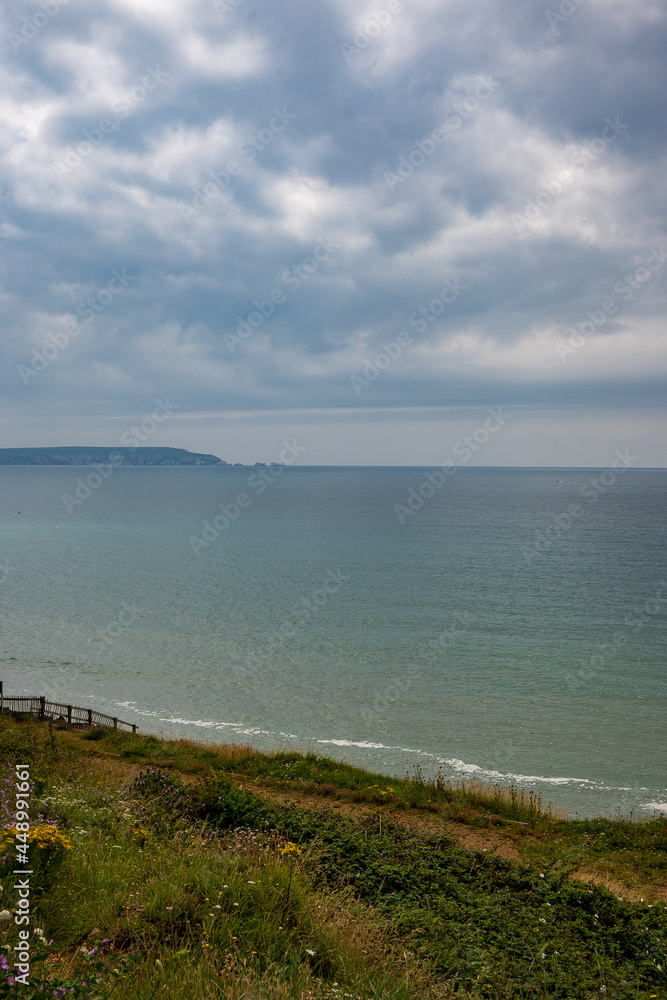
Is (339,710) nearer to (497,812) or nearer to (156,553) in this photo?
(497,812)

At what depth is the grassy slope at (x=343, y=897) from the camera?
527 cm

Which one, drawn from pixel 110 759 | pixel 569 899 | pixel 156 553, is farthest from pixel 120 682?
pixel 156 553

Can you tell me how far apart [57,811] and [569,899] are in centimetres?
726

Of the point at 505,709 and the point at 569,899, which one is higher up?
the point at 569,899

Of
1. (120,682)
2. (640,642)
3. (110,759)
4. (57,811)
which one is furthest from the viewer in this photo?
(640,642)

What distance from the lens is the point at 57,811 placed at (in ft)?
28.5

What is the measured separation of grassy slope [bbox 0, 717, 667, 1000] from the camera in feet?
17.3
